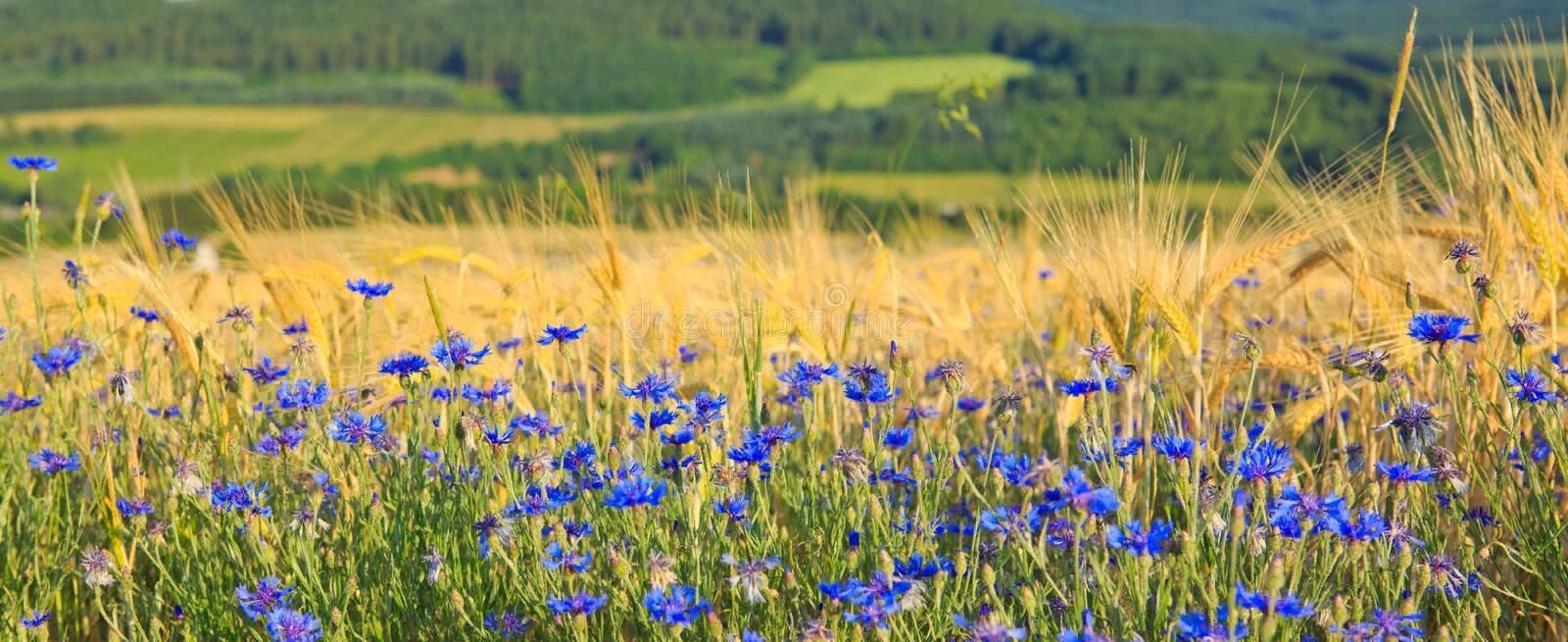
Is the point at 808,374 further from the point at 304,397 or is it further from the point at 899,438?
the point at 304,397

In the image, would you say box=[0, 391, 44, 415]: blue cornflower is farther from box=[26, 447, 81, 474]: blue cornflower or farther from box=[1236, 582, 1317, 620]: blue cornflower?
box=[1236, 582, 1317, 620]: blue cornflower

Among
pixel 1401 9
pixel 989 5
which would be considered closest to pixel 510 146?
pixel 989 5

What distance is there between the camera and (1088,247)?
8.46 ft

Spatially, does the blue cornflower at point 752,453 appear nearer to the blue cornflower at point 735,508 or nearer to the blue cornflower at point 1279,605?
the blue cornflower at point 735,508

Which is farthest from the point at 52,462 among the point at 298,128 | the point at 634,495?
the point at 298,128

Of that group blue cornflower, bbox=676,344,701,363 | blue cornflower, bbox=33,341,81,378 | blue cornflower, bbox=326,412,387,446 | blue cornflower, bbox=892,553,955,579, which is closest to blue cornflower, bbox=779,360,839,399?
blue cornflower, bbox=892,553,955,579

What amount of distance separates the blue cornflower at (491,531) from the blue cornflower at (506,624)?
0.37 ft

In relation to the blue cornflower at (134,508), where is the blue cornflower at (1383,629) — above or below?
above

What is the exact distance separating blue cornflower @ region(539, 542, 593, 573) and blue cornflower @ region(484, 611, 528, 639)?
0.17 meters

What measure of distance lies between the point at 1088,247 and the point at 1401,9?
18989 cm

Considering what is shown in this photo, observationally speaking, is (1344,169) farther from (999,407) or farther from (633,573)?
(633,573)

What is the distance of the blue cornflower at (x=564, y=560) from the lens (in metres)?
1.75

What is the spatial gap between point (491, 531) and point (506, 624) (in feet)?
0.59

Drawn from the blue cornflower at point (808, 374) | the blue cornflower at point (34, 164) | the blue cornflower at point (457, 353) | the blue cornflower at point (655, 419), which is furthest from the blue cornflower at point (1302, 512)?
the blue cornflower at point (34, 164)
